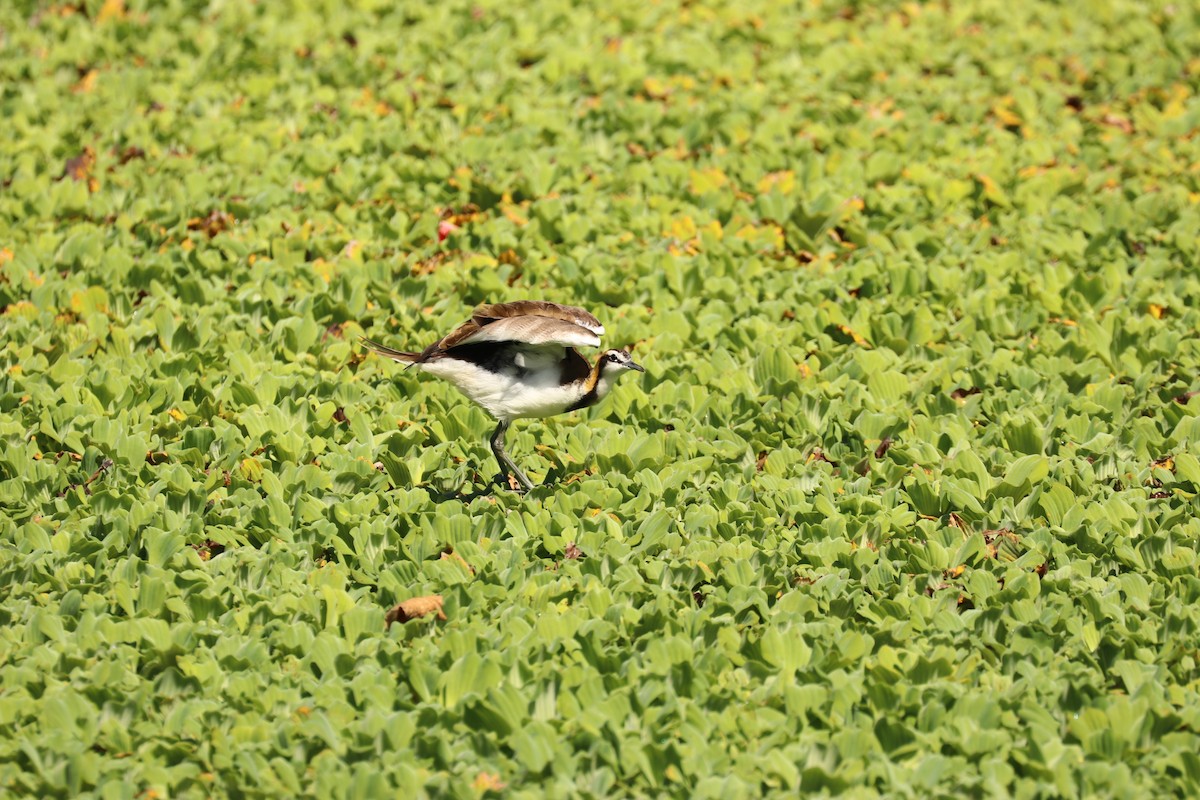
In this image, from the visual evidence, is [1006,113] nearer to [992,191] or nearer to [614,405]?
[992,191]

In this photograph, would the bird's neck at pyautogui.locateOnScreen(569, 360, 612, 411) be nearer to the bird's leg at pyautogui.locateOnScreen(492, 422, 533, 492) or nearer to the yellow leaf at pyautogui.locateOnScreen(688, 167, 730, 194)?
the bird's leg at pyautogui.locateOnScreen(492, 422, 533, 492)

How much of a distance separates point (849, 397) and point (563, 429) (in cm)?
124

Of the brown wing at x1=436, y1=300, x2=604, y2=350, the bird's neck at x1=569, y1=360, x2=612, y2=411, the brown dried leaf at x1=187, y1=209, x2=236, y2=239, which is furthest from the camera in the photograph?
→ the brown dried leaf at x1=187, y1=209, x2=236, y2=239

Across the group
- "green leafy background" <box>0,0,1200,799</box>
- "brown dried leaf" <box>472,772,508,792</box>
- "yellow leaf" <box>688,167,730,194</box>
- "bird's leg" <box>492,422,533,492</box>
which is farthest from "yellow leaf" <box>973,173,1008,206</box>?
"brown dried leaf" <box>472,772,508,792</box>

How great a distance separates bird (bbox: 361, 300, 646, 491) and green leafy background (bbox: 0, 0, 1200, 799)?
1.10 feet

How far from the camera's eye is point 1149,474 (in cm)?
582

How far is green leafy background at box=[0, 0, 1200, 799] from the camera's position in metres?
4.34

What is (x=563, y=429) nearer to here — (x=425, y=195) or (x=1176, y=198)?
(x=425, y=195)

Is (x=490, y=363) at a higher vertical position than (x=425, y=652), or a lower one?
higher

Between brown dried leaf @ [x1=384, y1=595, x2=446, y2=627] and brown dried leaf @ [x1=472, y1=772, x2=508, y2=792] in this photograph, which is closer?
brown dried leaf @ [x1=472, y1=772, x2=508, y2=792]

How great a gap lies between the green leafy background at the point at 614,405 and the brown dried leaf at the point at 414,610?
2.9 inches

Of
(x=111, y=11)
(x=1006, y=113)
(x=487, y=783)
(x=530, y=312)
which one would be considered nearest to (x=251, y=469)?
(x=530, y=312)

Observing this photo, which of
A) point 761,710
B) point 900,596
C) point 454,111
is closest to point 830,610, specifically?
point 900,596

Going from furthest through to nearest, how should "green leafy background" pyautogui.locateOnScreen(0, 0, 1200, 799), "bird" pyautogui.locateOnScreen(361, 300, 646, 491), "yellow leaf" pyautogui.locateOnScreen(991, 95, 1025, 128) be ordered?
"yellow leaf" pyautogui.locateOnScreen(991, 95, 1025, 128) → "bird" pyautogui.locateOnScreen(361, 300, 646, 491) → "green leafy background" pyautogui.locateOnScreen(0, 0, 1200, 799)
